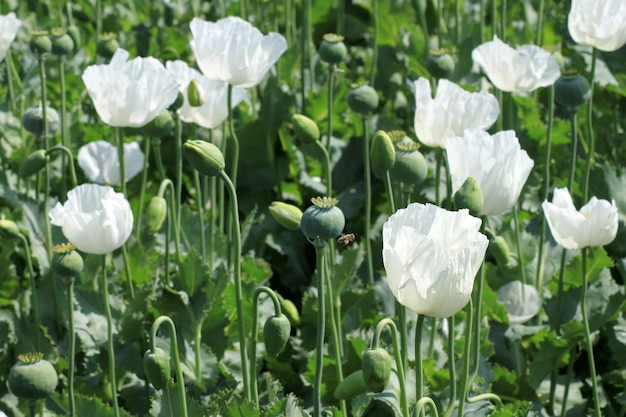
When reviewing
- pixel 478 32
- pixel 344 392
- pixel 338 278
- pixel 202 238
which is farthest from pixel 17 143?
pixel 344 392

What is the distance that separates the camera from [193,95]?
7.09ft

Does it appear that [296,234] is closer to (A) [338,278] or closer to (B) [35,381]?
(A) [338,278]

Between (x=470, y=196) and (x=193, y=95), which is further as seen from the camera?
A: (x=193, y=95)

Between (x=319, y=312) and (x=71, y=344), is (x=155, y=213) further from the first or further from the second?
(x=319, y=312)

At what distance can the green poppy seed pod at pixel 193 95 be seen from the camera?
2.16 m

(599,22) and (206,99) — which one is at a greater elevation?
(599,22)

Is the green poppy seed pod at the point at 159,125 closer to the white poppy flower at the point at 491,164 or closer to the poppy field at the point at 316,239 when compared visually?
the poppy field at the point at 316,239

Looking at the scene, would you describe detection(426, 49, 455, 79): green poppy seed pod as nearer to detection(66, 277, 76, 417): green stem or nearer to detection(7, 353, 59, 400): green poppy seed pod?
detection(66, 277, 76, 417): green stem

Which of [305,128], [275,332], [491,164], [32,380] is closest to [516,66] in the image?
[305,128]

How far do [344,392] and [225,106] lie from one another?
98 cm

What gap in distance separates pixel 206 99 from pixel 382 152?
698 mm

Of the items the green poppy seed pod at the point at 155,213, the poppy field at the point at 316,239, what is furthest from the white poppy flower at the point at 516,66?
the green poppy seed pod at the point at 155,213

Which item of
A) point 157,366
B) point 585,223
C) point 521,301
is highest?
point 585,223

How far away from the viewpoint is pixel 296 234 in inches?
Answer: 115
